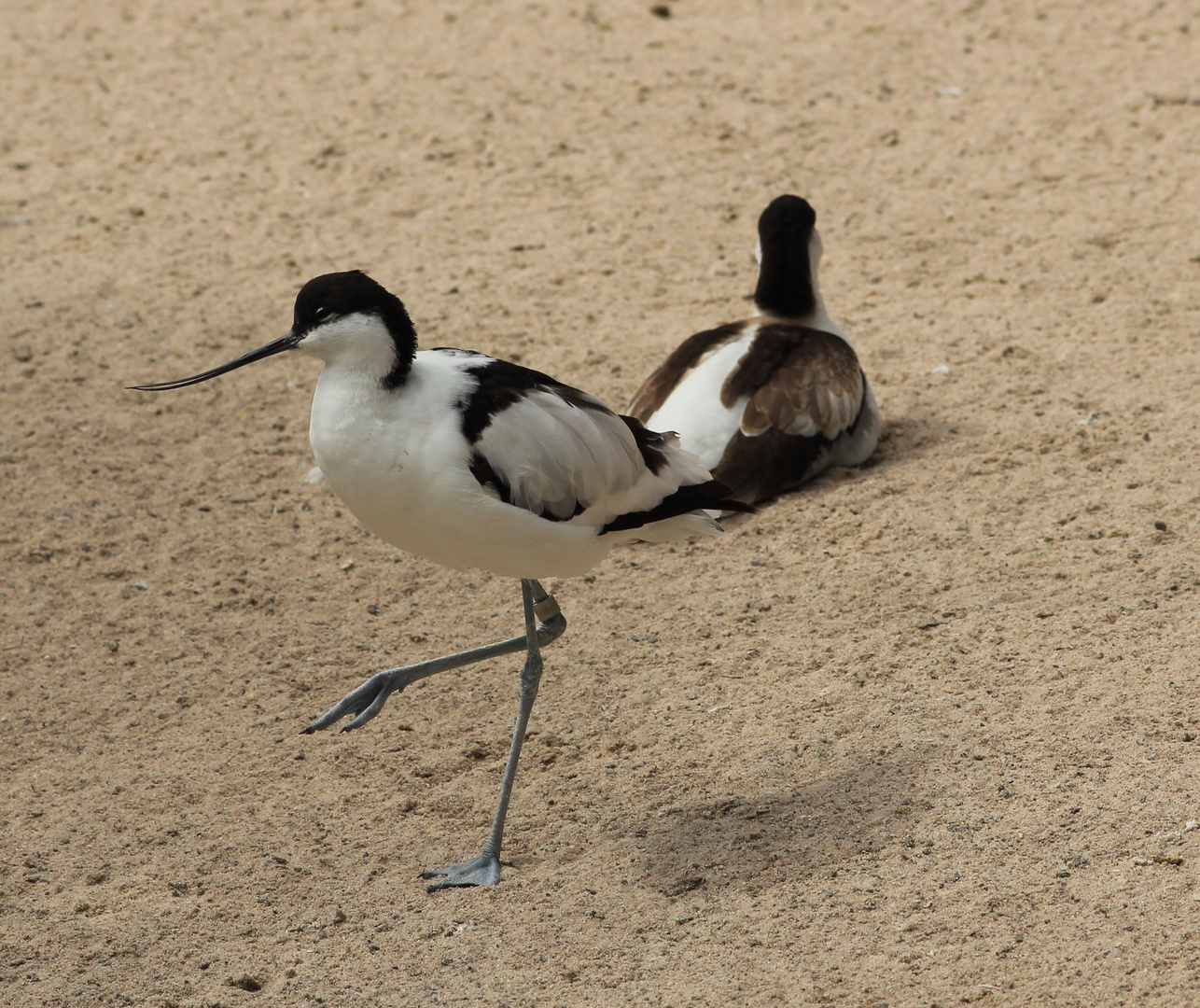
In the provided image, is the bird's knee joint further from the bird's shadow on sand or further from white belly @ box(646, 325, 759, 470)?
white belly @ box(646, 325, 759, 470)

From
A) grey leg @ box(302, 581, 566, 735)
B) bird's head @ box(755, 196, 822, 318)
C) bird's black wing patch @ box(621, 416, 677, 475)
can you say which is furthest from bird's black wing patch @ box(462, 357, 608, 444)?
bird's head @ box(755, 196, 822, 318)

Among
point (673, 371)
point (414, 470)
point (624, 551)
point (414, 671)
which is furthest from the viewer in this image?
point (673, 371)

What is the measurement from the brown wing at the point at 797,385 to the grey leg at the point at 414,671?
161 centimetres

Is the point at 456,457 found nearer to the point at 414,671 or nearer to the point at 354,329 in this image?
the point at 354,329

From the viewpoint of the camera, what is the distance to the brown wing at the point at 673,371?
552 centimetres

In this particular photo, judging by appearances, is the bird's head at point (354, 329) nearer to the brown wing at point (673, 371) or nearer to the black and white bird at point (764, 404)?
the black and white bird at point (764, 404)

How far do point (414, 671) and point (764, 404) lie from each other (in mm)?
2099

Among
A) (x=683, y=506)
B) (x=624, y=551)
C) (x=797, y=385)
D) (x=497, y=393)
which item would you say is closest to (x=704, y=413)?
(x=797, y=385)

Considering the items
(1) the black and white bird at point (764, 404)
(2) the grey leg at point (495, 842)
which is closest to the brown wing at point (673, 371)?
(1) the black and white bird at point (764, 404)

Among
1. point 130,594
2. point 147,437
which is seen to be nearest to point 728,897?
point 130,594

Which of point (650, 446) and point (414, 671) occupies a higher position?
point (650, 446)

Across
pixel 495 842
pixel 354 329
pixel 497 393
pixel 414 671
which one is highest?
pixel 354 329

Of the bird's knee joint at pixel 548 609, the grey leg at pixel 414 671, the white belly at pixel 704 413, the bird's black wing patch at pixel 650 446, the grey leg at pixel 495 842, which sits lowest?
the grey leg at pixel 495 842

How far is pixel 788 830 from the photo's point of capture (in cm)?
366
